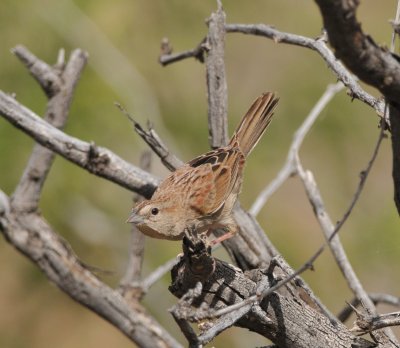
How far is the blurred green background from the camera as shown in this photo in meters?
5.86

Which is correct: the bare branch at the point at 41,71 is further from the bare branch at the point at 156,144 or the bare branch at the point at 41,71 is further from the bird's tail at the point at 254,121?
the bird's tail at the point at 254,121

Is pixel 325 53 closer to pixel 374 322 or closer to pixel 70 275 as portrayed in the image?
pixel 374 322

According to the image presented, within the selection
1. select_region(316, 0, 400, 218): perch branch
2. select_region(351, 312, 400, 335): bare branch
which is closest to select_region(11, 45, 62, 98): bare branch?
select_region(351, 312, 400, 335): bare branch

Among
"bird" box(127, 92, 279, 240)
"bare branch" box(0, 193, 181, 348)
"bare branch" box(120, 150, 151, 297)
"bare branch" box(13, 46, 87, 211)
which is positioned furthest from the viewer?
"bare branch" box(120, 150, 151, 297)

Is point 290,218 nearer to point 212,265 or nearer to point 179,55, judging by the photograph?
point 179,55

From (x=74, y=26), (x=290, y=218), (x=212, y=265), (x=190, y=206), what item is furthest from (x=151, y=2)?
(x=212, y=265)

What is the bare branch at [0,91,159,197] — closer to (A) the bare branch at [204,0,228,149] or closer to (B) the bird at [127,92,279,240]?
(B) the bird at [127,92,279,240]

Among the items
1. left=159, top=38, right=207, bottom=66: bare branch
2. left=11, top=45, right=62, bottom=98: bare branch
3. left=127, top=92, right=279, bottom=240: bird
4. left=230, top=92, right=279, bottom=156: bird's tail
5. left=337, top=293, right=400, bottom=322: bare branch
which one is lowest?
left=337, top=293, right=400, bottom=322: bare branch

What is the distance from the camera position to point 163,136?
6008 mm

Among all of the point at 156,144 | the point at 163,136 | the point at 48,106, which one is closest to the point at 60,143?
the point at 156,144

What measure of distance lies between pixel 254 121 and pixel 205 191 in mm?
636

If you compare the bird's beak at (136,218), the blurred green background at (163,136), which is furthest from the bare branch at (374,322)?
the blurred green background at (163,136)

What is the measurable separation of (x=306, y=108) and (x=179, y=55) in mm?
1767

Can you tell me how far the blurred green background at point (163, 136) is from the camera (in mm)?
5859
